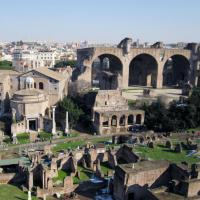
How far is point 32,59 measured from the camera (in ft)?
306

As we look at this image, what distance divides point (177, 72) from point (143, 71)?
29.5ft

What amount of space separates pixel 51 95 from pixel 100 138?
10007 mm

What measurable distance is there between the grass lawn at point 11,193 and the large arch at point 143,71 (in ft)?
147

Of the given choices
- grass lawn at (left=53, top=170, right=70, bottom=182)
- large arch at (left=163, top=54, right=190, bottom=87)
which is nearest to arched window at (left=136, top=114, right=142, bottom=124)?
grass lawn at (left=53, top=170, right=70, bottom=182)

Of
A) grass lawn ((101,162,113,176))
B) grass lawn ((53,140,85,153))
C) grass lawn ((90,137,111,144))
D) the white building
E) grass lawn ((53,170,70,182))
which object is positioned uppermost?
the white building

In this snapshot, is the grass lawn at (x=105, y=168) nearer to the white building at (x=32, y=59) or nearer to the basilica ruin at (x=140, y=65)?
the basilica ruin at (x=140, y=65)

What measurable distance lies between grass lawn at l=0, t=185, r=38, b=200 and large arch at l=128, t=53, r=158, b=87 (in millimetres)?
44880

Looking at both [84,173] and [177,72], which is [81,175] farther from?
[177,72]

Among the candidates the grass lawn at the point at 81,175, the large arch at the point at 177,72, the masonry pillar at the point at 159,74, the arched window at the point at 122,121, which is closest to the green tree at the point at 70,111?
the arched window at the point at 122,121

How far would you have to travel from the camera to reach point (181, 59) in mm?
68125

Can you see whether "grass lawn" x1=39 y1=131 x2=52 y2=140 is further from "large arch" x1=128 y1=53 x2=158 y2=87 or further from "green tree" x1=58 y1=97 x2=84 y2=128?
"large arch" x1=128 y1=53 x2=158 y2=87

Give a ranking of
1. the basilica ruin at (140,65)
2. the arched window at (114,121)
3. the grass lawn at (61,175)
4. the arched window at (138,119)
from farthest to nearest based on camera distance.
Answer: the basilica ruin at (140,65) → the arched window at (138,119) → the arched window at (114,121) → the grass lawn at (61,175)

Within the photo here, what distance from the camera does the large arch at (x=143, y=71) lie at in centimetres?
6506

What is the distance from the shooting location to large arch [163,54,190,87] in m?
66.8
